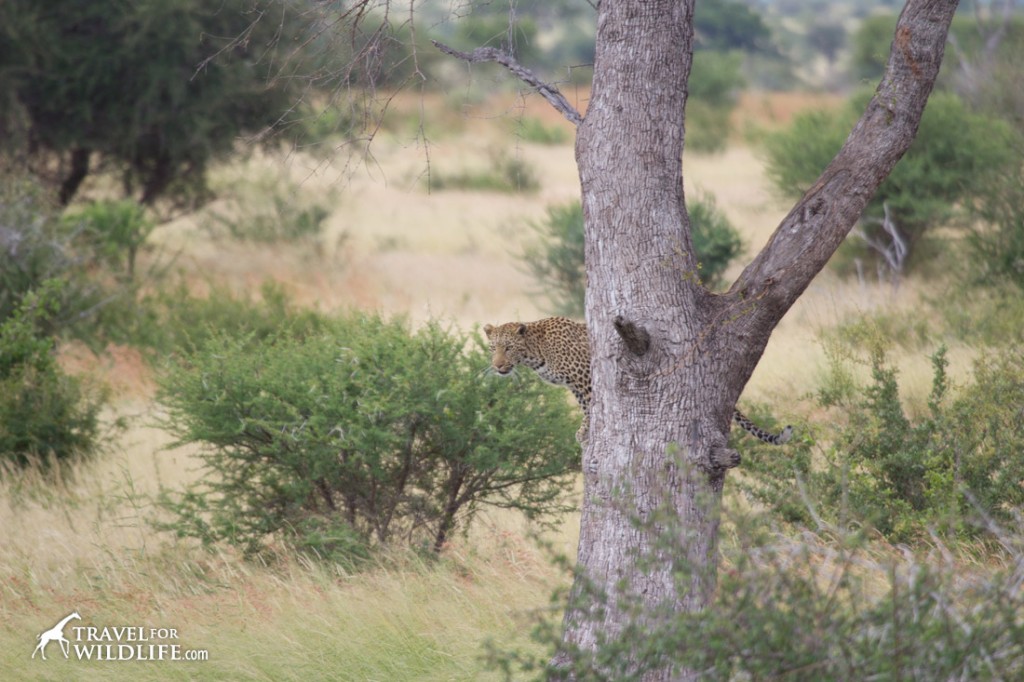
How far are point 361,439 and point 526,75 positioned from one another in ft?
8.54

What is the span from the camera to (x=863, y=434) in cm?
650

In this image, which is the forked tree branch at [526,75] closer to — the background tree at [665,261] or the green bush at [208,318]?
the background tree at [665,261]

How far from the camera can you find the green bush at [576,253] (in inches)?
567

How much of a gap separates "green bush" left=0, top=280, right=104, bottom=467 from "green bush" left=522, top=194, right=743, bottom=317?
6.79 metres

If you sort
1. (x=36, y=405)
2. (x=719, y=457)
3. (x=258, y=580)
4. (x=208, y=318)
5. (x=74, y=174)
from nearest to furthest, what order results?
(x=719, y=457) < (x=258, y=580) < (x=36, y=405) < (x=208, y=318) < (x=74, y=174)

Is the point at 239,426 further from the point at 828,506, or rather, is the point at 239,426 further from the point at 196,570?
the point at 828,506

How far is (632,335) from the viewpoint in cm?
427

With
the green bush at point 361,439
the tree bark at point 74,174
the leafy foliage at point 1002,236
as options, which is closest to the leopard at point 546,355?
the green bush at point 361,439

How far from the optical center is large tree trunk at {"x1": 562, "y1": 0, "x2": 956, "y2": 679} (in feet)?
14.3

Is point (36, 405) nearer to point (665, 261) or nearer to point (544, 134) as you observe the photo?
point (665, 261)

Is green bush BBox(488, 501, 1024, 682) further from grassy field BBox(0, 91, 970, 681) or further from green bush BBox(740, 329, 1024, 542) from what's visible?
green bush BBox(740, 329, 1024, 542)

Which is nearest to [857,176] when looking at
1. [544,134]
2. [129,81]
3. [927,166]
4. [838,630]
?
[838,630]

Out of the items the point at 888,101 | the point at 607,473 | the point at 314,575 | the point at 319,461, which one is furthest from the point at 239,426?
the point at 888,101

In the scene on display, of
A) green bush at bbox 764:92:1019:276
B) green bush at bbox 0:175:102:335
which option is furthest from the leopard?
green bush at bbox 764:92:1019:276
